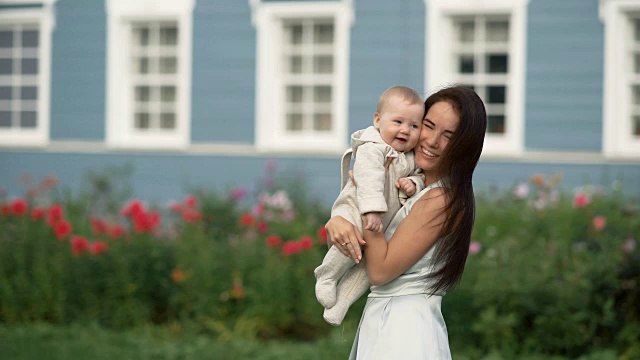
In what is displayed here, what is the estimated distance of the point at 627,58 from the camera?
12555mm

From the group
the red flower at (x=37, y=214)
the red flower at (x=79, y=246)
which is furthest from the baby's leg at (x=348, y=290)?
the red flower at (x=37, y=214)

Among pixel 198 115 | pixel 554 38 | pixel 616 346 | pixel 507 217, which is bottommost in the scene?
pixel 616 346

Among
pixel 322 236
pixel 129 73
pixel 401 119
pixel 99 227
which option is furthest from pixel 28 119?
pixel 401 119

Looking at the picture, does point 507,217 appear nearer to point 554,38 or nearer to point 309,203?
point 309,203

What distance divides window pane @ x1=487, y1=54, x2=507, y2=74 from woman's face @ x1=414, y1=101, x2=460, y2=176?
1018 centimetres

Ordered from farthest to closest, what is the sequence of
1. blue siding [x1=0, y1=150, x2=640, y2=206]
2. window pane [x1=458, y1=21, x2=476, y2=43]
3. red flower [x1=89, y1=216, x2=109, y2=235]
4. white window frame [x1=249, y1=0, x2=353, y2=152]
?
white window frame [x1=249, y1=0, x2=353, y2=152], window pane [x1=458, y1=21, x2=476, y2=43], blue siding [x1=0, y1=150, x2=640, y2=206], red flower [x1=89, y1=216, x2=109, y2=235]

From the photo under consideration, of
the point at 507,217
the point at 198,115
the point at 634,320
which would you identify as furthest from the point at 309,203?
the point at 634,320

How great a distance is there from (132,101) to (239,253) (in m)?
6.68

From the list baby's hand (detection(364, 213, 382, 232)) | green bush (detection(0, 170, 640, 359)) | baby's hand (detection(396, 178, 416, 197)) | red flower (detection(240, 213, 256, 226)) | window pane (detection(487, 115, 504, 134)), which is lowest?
green bush (detection(0, 170, 640, 359))

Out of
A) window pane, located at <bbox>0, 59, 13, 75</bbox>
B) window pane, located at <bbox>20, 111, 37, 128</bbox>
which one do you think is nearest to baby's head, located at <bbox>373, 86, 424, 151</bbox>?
window pane, located at <bbox>20, 111, 37, 128</bbox>

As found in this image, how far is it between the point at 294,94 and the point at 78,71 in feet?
10.2

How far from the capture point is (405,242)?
3217 millimetres

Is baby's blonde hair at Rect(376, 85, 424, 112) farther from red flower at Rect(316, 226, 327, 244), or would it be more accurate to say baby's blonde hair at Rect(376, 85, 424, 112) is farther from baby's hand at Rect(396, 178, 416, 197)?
red flower at Rect(316, 226, 327, 244)

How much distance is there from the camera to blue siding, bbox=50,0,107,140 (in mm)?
14617
